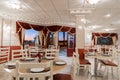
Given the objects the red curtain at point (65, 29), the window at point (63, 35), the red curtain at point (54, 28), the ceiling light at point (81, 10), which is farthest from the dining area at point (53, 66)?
the window at point (63, 35)

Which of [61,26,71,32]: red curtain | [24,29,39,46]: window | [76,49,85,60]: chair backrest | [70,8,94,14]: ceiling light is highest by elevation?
[70,8,94,14]: ceiling light

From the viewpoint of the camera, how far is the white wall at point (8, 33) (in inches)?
287

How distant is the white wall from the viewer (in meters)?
7.30

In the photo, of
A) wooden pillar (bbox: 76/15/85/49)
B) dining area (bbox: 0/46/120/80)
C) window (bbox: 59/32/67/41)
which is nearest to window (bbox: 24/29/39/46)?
window (bbox: 59/32/67/41)

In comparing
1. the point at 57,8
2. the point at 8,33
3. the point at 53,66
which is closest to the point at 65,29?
the point at 8,33

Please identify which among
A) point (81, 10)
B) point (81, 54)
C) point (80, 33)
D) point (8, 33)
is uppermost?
point (81, 10)

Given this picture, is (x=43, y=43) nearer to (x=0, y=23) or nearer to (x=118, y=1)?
(x=0, y=23)

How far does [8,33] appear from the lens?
25.6 ft

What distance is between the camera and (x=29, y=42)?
9.96 meters

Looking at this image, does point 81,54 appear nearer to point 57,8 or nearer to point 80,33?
point 80,33

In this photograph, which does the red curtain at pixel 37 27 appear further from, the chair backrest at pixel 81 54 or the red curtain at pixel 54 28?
the chair backrest at pixel 81 54

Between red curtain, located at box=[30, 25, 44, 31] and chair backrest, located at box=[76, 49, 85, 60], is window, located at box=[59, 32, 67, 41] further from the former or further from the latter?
chair backrest, located at box=[76, 49, 85, 60]

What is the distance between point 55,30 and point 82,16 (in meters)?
4.58

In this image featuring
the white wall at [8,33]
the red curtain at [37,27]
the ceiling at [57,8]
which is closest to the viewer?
the ceiling at [57,8]
